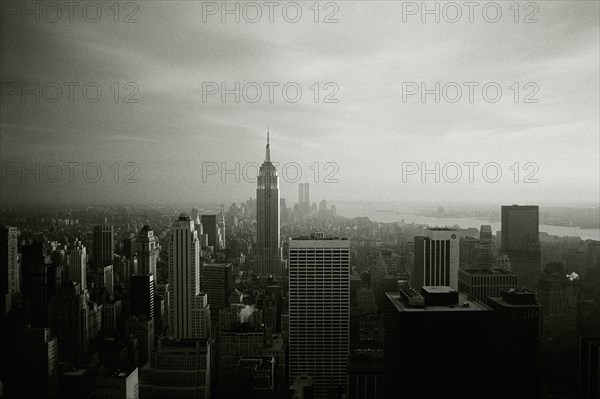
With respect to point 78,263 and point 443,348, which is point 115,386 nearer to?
point 78,263

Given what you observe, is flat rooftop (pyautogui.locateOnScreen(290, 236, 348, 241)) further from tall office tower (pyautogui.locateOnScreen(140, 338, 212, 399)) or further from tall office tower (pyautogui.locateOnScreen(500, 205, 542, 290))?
tall office tower (pyautogui.locateOnScreen(500, 205, 542, 290))

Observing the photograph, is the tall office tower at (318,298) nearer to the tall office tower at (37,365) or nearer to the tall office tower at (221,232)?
the tall office tower at (221,232)

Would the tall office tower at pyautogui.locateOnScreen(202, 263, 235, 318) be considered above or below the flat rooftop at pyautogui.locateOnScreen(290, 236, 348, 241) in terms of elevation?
below

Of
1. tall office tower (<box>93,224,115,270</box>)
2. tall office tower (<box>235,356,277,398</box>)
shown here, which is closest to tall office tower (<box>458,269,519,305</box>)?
tall office tower (<box>235,356,277,398</box>)

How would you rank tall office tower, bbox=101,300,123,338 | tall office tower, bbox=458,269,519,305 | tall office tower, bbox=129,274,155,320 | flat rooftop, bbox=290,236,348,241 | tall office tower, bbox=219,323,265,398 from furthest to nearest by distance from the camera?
flat rooftop, bbox=290,236,348,241
tall office tower, bbox=129,274,155,320
tall office tower, bbox=101,300,123,338
tall office tower, bbox=219,323,265,398
tall office tower, bbox=458,269,519,305

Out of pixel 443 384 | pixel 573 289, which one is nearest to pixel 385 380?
pixel 443 384

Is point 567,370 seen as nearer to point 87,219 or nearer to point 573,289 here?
point 573,289
